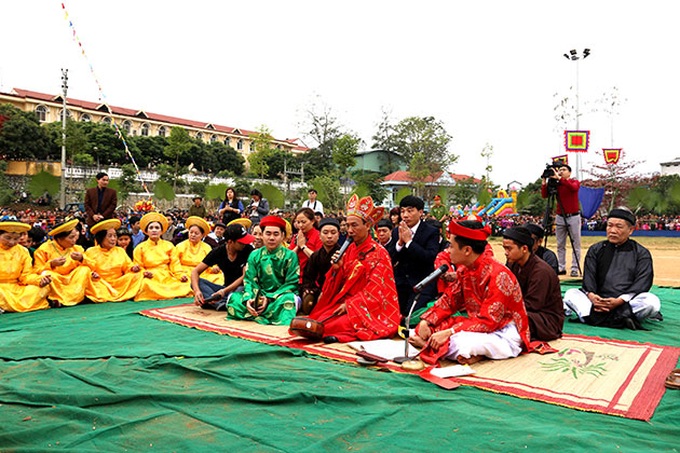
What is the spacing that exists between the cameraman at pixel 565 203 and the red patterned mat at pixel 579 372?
3412mm

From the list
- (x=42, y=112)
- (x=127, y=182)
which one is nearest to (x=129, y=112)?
(x=42, y=112)

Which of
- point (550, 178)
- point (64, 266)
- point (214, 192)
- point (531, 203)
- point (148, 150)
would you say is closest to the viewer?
point (64, 266)

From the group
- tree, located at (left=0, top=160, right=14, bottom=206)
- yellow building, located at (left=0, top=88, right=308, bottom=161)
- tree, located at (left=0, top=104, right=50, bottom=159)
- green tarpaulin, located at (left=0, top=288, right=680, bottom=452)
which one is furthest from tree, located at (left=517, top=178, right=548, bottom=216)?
tree, located at (left=0, top=104, right=50, bottom=159)

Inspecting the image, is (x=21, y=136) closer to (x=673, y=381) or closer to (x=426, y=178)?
(x=426, y=178)

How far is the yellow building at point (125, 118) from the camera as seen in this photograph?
4360 cm

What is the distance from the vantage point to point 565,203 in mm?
7918

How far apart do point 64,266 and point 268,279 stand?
9.82 ft

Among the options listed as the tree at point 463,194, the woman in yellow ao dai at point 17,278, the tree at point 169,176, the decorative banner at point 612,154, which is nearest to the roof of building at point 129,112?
the tree at point 169,176

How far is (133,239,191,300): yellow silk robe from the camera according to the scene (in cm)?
719

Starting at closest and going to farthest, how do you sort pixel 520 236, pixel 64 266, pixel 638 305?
pixel 520 236
pixel 638 305
pixel 64 266

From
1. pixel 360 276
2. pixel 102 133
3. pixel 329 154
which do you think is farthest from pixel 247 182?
pixel 360 276

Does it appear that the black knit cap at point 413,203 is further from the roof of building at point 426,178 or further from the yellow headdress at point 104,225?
the roof of building at point 426,178

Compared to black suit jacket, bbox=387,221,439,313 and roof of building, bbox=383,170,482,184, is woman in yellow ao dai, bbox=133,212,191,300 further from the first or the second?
roof of building, bbox=383,170,482,184

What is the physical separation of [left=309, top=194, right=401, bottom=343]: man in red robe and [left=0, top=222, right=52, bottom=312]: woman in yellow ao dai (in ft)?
12.0
